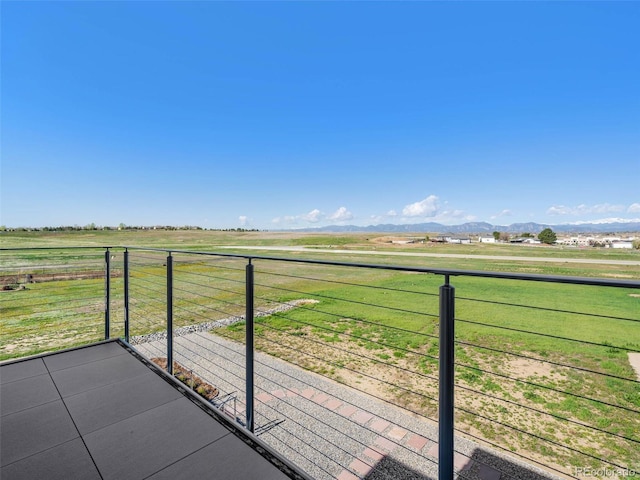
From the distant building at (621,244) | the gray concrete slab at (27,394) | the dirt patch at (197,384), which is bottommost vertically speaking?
the dirt patch at (197,384)

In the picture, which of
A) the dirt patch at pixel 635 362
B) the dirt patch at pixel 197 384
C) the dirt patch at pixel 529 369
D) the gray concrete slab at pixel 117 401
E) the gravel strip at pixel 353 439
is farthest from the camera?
the dirt patch at pixel 635 362

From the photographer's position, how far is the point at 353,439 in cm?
263

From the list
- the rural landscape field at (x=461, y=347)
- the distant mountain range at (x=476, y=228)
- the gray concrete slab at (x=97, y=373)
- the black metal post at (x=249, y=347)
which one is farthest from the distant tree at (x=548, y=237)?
the gray concrete slab at (x=97, y=373)

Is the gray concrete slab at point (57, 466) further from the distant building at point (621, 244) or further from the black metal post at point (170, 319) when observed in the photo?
the distant building at point (621, 244)

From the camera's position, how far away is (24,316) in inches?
304

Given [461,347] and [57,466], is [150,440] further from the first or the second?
[461,347]

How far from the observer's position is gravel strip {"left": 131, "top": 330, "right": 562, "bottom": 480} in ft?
7.67

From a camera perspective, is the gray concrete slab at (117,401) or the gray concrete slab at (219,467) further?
the gray concrete slab at (117,401)

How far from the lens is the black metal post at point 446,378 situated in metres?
0.95

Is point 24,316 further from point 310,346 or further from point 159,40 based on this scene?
point 159,40

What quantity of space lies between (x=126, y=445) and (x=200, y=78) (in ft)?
54.9

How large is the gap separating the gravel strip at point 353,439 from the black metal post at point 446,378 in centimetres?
143

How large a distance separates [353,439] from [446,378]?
2204 mm

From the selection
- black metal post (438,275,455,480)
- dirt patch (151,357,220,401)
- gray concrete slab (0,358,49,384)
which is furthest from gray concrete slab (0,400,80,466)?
dirt patch (151,357,220,401)
